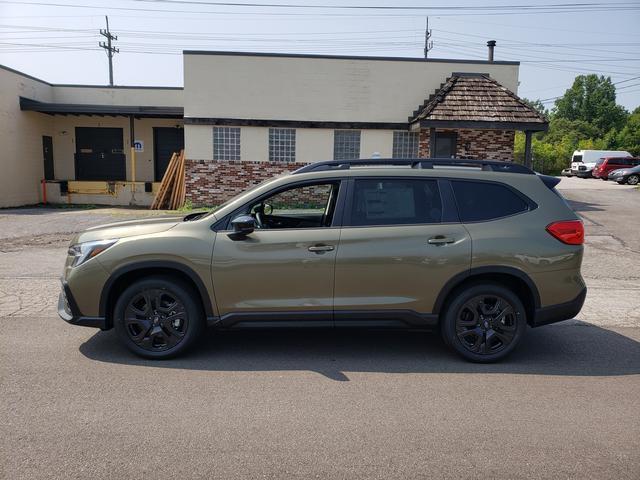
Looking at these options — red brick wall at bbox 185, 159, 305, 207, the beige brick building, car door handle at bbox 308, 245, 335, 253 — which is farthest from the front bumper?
the beige brick building

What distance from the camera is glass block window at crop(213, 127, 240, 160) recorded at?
61.9 ft

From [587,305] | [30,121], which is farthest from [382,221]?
[30,121]

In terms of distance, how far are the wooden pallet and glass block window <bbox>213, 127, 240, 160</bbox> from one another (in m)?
1.76

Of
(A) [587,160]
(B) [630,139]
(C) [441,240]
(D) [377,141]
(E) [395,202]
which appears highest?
(B) [630,139]

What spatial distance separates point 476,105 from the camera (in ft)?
56.7

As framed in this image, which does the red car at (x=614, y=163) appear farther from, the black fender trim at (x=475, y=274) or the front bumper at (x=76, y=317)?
the front bumper at (x=76, y=317)

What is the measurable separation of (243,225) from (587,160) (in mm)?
44662

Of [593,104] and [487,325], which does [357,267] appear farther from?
[593,104]

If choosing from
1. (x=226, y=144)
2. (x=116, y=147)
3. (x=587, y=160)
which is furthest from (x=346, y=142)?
(x=587, y=160)

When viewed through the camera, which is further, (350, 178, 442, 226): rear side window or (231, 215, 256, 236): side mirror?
(350, 178, 442, 226): rear side window

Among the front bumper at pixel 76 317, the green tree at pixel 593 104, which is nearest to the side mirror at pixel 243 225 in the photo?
the front bumper at pixel 76 317

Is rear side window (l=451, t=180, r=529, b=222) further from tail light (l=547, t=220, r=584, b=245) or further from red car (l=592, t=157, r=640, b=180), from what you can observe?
red car (l=592, t=157, r=640, b=180)

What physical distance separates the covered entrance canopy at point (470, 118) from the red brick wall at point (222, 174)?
4.84 m

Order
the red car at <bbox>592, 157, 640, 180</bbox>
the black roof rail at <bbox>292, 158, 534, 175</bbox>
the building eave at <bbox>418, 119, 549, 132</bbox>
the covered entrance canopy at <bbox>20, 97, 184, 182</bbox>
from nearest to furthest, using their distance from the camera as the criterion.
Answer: the black roof rail at <bbox>292, 158, 534, 175</bbox>
the building eave at <bbox>418, 119, 549, 132</bbox>
the covered entrance canopy at <bbox>20, 97, 184, 182</bbox>
the red car at <bbox>592, 157, 640, 180</bbox>
